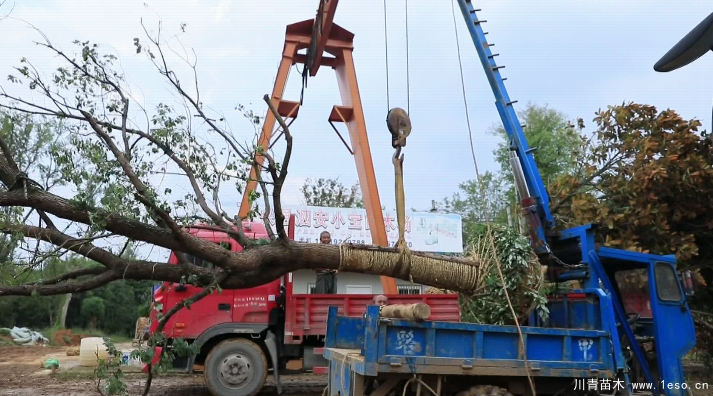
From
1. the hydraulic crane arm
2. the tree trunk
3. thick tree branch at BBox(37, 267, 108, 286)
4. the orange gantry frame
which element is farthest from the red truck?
the tree trunk

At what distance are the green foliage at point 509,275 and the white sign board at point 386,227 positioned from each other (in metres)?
10.1

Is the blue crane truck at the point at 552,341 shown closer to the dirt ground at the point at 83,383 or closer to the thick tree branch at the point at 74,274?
the thick tree branch at the point at 74,274

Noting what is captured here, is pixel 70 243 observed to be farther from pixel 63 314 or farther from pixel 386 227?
pixel 63 314

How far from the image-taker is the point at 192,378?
1097cm

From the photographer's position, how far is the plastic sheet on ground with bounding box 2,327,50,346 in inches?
816

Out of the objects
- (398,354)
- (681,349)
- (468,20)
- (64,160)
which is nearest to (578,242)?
(681,349)

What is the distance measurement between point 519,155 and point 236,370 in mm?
4926

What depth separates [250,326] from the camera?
827cm

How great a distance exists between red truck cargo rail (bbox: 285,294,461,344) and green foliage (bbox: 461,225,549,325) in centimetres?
198

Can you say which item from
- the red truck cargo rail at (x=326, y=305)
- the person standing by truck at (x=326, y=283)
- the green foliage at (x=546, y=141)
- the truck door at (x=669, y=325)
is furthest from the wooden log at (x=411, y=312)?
the green foliage at (x=546, y=141)

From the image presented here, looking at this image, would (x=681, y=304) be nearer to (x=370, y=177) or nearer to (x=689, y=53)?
(x=689, y=53)

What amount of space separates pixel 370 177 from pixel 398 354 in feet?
23.1

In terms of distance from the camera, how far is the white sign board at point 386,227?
16625mm

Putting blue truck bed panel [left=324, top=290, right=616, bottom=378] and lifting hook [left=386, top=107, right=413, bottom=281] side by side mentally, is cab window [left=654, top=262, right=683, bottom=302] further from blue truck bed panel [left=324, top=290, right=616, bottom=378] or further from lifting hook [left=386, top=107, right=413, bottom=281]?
lifting hook [left=386, top=107, right=413, bottom=281]
